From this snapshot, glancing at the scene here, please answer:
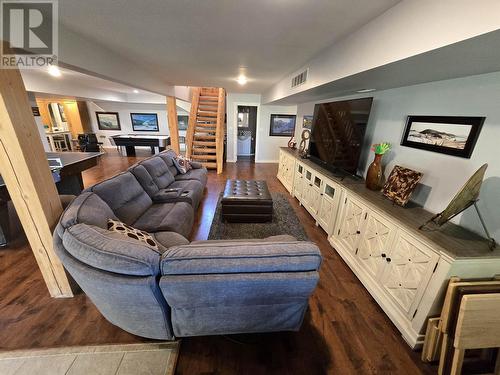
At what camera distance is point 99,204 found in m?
1.70

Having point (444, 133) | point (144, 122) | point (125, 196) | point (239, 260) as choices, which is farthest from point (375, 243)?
point (144, 122)

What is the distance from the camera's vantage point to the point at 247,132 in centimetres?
788

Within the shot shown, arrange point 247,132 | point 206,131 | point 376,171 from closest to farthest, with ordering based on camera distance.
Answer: point 376,171, point 206,131, point 247,132

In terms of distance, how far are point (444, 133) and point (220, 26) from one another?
2082mm

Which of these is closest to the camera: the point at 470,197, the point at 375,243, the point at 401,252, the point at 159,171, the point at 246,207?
the point at 470,197

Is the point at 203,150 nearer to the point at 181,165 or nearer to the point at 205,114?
the point at 205,114

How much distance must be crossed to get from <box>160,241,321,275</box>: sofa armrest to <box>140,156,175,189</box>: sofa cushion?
2.21 meters

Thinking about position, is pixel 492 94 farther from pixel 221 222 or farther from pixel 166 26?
pixel 221 222

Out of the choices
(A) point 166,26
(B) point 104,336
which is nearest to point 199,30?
(A) point 166,26

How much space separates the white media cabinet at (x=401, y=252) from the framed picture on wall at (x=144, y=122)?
29.5ft

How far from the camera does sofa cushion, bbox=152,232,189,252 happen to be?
1.80 metres

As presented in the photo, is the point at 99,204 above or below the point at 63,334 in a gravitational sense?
above

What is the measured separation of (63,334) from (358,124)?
Answer: 3.40m

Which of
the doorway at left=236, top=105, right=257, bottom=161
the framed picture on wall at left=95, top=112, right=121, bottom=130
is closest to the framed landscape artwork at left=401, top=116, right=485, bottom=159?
the doorway at left=236, top=105, right=257, bottom=161
